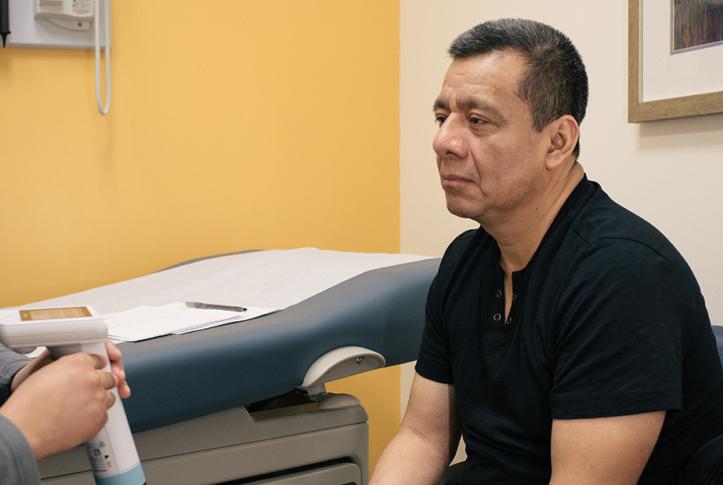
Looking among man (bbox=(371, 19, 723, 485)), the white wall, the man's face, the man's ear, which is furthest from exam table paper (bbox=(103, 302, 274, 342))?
the white wall

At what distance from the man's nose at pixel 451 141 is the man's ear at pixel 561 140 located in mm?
128

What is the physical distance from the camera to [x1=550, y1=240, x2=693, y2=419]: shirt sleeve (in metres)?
1.06

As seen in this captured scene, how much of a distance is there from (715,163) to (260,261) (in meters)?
1.01

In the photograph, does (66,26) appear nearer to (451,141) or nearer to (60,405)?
(451,141)

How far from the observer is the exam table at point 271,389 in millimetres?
1271

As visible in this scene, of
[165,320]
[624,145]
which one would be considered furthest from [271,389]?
[624,145]

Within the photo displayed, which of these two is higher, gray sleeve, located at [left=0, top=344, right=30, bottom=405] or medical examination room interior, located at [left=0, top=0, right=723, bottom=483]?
medical examination room interior, located at [left=0, top=0, right=723, bottom=483]

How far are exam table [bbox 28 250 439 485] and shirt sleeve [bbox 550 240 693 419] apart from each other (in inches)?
17.6

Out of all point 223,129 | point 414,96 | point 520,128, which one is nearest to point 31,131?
point 223,129

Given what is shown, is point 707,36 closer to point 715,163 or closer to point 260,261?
point 715,163

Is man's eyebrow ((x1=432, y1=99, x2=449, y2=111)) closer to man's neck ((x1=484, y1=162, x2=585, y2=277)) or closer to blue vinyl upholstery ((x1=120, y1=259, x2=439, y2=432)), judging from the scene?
man's neck ((x1=484, y1=162, x2=585, y2=277))

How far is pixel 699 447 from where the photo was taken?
1.17 m

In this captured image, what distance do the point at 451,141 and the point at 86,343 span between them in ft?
2.01

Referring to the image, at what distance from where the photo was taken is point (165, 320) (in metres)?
1.47
